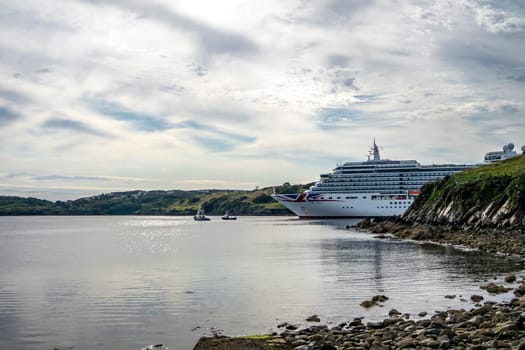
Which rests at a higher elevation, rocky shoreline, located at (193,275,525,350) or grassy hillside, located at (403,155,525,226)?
grassy hillside, located at (403,155,525,226)

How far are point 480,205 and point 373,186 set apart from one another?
7471 cm

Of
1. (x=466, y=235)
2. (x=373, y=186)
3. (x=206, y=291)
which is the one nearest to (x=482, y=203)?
(x=466, y=235)

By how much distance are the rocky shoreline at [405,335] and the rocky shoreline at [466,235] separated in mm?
28033

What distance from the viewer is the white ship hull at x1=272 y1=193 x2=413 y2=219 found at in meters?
140

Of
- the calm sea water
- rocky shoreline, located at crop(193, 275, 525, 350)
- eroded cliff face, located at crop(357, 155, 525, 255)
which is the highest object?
eroded cliff face, located at crop(357, 155, 525, 255)

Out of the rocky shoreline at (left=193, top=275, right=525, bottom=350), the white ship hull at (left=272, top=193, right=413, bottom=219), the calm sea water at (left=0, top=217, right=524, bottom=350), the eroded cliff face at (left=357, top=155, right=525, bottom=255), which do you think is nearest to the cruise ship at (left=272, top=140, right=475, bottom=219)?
the white ship hull at (left=272, top=193, right=413, bottom=219)

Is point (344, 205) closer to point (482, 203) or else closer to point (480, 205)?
point (482, 203)

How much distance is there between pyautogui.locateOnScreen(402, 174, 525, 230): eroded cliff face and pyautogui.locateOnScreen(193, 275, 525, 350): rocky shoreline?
41.5 metres

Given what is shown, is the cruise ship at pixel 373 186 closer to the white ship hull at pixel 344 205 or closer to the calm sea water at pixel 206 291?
the white ship hull at pixel 344 205

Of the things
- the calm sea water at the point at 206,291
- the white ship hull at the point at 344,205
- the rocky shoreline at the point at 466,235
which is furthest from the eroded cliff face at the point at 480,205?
the white ship hull at the point at 344,205

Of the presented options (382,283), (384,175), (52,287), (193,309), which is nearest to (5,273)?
(52,287)

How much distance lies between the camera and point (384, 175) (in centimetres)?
14350

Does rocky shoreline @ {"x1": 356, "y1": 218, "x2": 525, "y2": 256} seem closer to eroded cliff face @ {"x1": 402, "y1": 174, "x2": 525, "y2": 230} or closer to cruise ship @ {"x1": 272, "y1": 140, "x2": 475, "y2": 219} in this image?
eroded cliff face @ {"x1": 402, "y1": 174, "x2": 525, "y2": 230}

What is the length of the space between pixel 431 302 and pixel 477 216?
44878 mm
